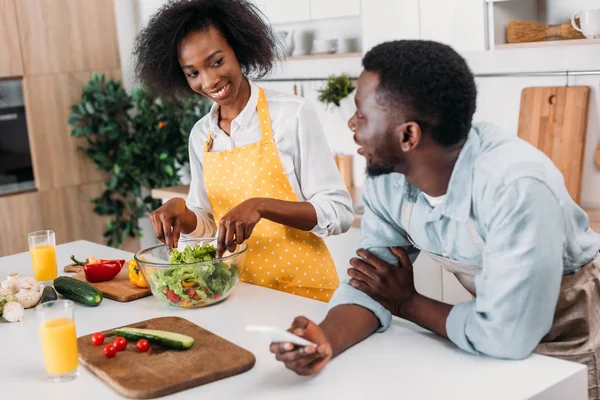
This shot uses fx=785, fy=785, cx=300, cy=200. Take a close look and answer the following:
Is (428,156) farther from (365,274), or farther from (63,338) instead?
(63,338)

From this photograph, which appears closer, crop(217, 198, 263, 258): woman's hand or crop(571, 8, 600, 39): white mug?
crop(217, 198, 263, 258): woman's hand

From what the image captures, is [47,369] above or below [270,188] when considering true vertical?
below

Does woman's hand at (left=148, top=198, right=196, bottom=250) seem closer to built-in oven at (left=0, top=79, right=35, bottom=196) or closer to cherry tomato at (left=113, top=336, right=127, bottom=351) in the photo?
cherry tomato at (left=113, top=336, right=127, bottom=351)

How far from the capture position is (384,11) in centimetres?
333

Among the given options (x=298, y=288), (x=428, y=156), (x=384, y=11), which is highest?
(x=384, y=11)

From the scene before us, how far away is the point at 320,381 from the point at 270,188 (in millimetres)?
896

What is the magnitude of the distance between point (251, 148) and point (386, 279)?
0.71m

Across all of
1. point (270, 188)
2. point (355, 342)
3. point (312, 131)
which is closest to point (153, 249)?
point (270, 188)

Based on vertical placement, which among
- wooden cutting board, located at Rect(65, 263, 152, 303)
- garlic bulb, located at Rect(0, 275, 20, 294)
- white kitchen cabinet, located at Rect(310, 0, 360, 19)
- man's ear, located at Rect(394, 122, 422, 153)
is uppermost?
white kitchen cabinet, located at Rect(310, 0, 360, 19)

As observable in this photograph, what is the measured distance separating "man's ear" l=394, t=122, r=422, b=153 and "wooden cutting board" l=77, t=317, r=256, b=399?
481 mm

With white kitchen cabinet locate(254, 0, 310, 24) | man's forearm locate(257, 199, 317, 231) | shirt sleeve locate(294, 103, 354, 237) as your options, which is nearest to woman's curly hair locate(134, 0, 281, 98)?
shirt sleeve locate(294, 103, 354, 237)

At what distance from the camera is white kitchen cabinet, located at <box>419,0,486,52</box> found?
3.02 meters

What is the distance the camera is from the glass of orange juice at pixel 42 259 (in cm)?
217

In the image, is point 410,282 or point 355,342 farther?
point 410,282
